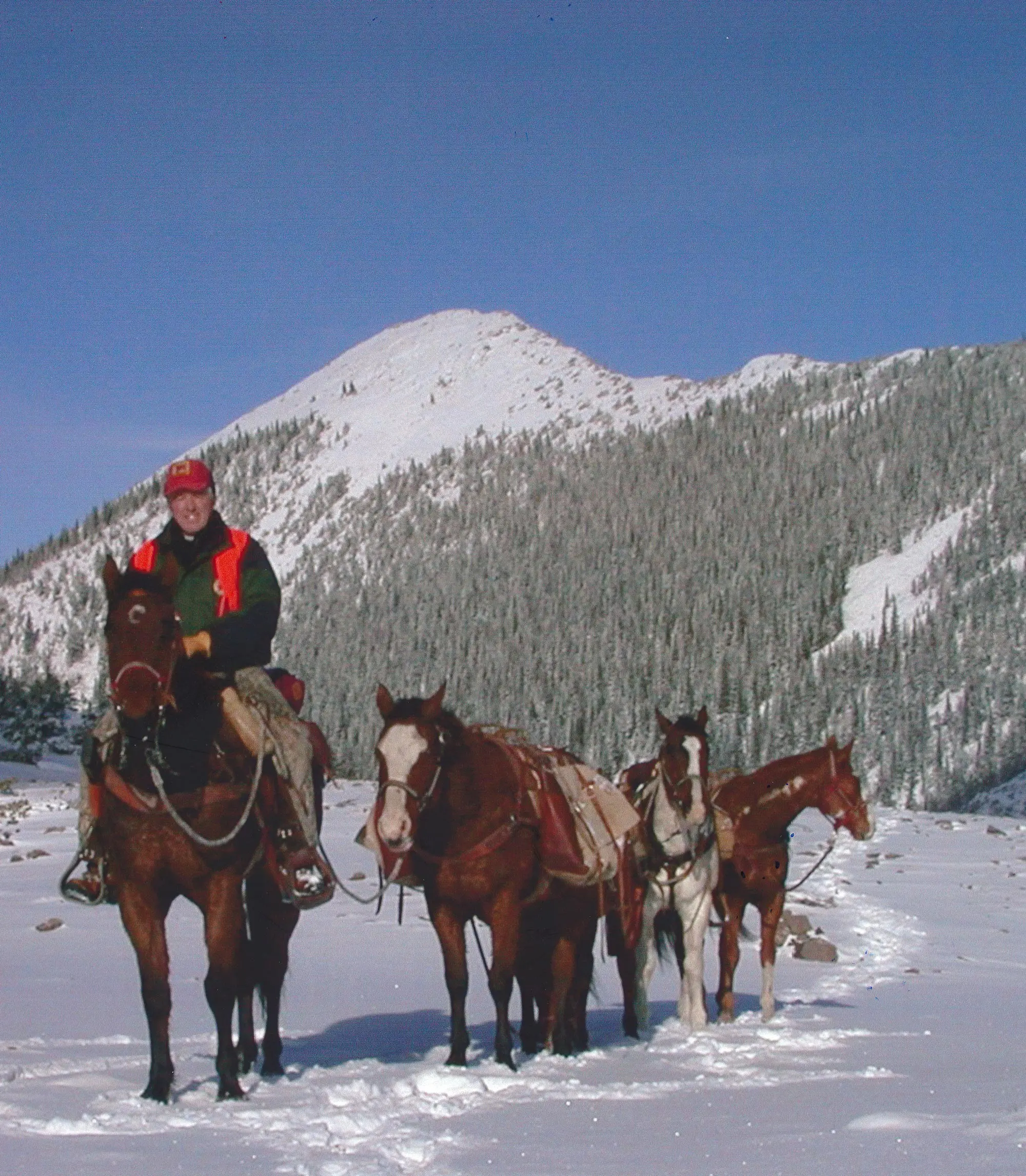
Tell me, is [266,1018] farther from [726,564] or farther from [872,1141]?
[726,564]

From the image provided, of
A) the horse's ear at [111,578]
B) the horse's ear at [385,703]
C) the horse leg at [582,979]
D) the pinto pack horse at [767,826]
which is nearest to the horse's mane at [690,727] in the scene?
the pinto pack horse at [767,826]

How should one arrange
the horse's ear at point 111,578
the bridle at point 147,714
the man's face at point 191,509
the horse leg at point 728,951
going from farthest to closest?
the horse leg at point 728,951 < the man's face at point 191,509 < the horse's ear at point 111,578 < the bridle at point 147,714

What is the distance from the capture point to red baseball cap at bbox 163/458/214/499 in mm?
8344

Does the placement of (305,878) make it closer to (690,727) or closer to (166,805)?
(166,805)

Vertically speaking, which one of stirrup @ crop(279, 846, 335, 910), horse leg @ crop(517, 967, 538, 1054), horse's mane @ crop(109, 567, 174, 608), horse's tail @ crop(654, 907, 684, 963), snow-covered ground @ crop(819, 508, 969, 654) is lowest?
horse leg @ crop(517, 967, 538, 1054)

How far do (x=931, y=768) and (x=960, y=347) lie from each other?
289ft

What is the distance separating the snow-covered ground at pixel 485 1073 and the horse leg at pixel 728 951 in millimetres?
257

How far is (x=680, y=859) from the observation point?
11.4 m

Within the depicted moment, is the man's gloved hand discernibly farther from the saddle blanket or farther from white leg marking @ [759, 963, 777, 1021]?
white leg marking @ [759, 963, 777, 1021]

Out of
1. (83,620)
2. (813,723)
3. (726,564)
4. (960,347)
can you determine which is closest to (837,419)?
(960,347)

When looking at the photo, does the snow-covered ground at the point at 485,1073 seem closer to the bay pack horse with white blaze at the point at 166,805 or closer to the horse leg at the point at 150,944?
the horse leg at the point at 150,944

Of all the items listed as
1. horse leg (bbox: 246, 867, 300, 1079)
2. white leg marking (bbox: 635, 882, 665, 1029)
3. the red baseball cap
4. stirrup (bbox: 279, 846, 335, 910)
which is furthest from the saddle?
the red baseball cap

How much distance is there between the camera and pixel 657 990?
50.6ft

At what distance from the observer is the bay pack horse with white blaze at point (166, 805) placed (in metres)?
7.34
